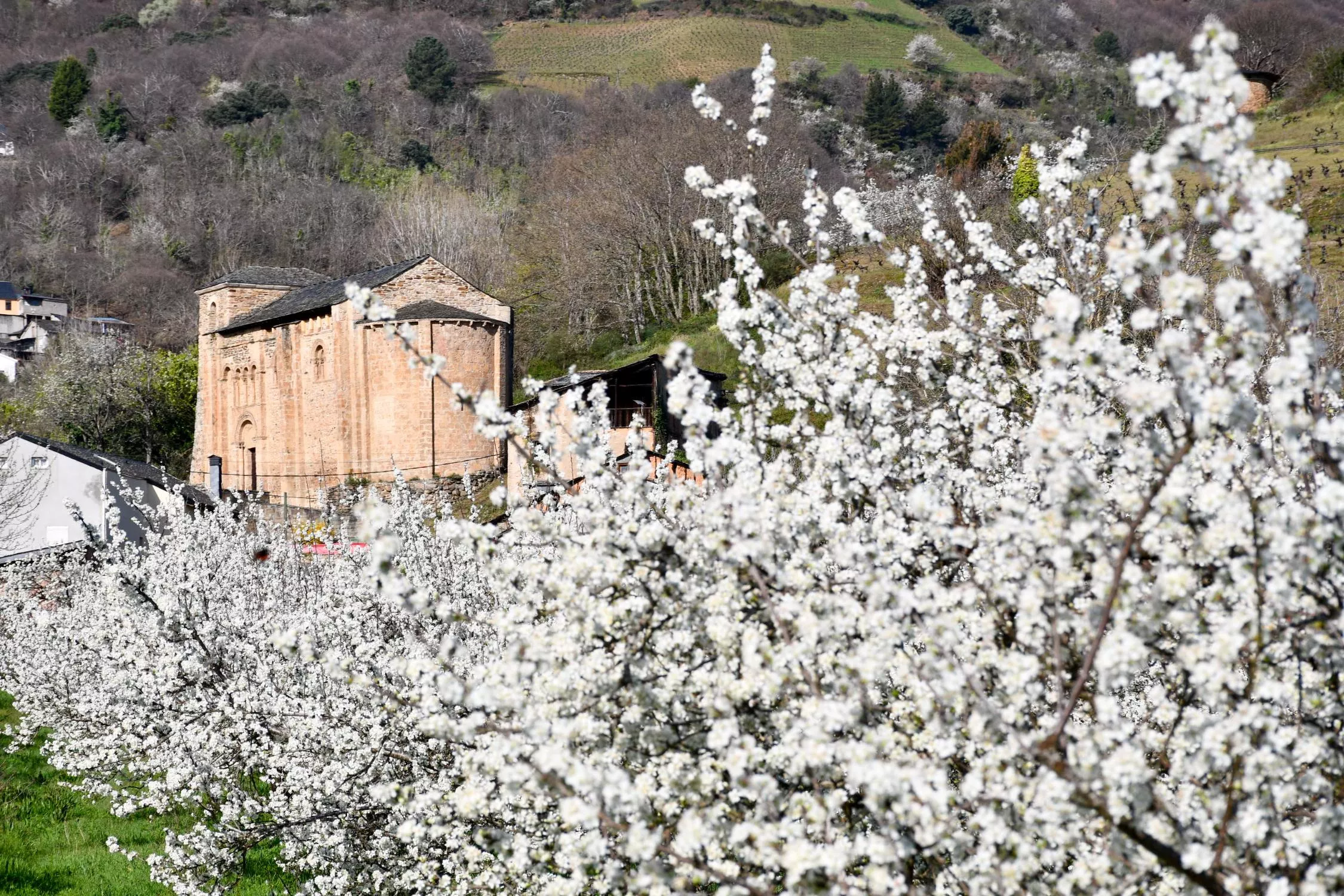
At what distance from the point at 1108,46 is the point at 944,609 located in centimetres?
13520

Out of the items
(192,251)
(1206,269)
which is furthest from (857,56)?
(1206,269)

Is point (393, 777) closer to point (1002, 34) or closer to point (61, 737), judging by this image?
point (61, 737)

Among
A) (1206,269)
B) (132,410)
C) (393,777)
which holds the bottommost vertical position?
(132,410)

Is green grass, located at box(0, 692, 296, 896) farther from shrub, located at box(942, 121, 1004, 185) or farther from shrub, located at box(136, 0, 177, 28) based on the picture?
shrub, located at box(136, 0, 177, 28)

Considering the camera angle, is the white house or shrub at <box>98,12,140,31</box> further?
shrub at <box>98,12,140,31</box>

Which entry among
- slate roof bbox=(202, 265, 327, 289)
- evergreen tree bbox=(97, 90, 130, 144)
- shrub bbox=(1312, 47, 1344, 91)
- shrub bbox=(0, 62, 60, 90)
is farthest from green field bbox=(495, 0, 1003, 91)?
shrub bbox=(1312, 47, 1344, 91)

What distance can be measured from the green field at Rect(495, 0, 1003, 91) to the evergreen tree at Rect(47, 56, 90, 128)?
4522 centimetres

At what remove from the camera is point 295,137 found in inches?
3750

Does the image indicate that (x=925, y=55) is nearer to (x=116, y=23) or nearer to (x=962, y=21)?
(x=962, y=21)

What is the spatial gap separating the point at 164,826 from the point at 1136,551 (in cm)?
1072

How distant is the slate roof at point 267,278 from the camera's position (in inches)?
1969

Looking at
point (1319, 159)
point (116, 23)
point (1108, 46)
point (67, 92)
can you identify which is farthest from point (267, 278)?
point (116, 23)

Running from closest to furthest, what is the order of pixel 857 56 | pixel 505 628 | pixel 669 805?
pixel 669 805
pixel 505 628
pixel 857 56

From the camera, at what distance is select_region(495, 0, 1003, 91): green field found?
10400cm
